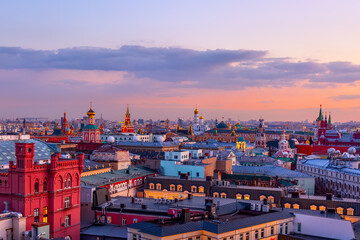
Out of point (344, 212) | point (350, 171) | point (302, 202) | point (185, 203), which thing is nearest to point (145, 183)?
point (185, 203)

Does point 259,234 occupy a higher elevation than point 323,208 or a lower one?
higher

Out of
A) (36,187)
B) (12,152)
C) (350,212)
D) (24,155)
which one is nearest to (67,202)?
(36,187)

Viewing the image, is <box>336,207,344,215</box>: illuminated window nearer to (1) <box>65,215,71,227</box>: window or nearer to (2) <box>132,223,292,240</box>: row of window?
(2) <box>132,223,292,240</box>: row of window

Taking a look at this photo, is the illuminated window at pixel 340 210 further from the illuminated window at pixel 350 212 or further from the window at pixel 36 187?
the window at pixel 36 187

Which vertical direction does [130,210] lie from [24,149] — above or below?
below

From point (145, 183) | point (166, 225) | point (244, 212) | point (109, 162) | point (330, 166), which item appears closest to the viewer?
point (166, 225)

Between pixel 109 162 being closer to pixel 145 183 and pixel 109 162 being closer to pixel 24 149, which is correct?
pixel 145 183

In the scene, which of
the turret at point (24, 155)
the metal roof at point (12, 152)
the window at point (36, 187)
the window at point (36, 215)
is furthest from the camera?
the metal roof at point (12, 152)

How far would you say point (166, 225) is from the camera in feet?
129

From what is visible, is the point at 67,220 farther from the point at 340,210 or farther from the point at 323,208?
the point at 340,210

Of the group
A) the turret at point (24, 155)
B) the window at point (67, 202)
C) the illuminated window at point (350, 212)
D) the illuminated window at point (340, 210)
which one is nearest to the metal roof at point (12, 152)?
the window at point (67, 202)

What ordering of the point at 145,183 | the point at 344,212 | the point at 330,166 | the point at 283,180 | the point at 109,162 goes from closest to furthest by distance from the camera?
the point at 344,212 < the point at 145,183 < the point at 283,180 < the point at 109,162 < the point at 330,166

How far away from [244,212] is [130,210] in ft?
41.7

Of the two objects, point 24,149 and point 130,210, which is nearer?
point 24,149
